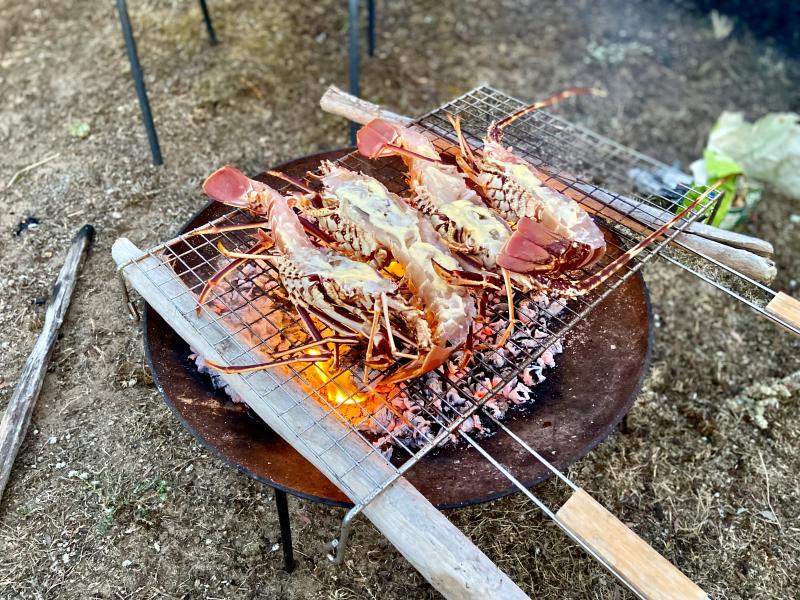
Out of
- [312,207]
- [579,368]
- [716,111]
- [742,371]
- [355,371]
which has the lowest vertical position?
[742,371]

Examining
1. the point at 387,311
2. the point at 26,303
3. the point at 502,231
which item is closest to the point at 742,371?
the point at 502,231

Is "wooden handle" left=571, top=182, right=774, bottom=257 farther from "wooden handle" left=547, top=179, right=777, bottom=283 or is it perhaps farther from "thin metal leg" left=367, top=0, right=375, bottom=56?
"thin metal leg" left=367, top=0, right=375, bottom=56

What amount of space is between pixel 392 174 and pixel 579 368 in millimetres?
1806

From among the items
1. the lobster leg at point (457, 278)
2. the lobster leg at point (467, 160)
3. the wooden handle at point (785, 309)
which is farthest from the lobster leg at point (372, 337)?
the wooden handle at point (785, 309)

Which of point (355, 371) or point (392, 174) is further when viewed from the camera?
point (392, 174)

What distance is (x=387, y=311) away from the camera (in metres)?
2.78

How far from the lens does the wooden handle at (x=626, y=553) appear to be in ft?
6.78

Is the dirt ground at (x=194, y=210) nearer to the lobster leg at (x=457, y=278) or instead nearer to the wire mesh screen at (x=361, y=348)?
the wire mesh screen at (x=361, y=348)

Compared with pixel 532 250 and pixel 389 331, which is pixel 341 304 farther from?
pixel 532 250

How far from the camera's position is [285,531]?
3.15m

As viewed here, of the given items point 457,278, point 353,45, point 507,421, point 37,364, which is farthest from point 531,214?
point 37,364

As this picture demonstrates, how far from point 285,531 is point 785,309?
2666 mm

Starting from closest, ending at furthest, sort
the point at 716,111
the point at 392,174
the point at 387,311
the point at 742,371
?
the point at 387,311, the point at 392,174, the point at 742,371, the point at 716,111

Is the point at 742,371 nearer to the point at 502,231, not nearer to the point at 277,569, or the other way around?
the point at 502,231
